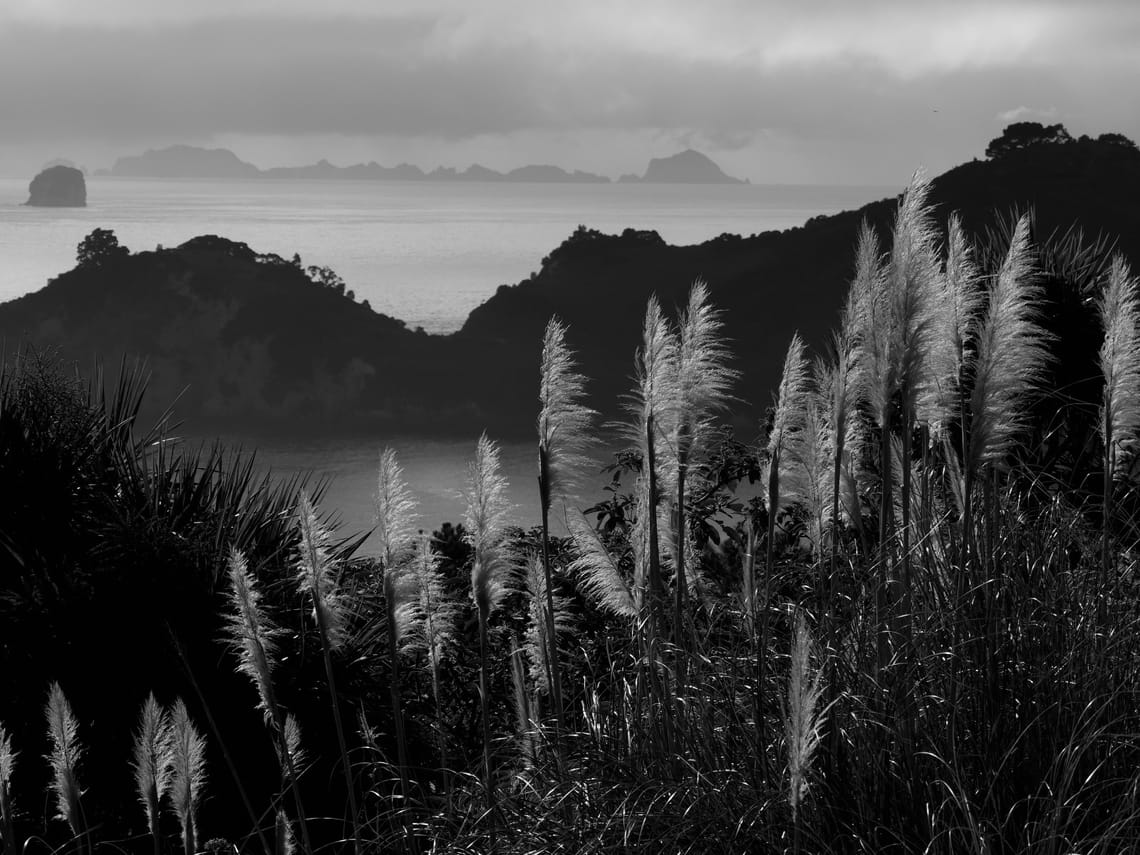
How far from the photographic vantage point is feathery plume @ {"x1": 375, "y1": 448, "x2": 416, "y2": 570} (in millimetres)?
3145

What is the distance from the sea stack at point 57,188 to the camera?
2032 inches

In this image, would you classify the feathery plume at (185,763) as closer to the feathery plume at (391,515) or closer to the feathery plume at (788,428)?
the feathery plume at (391,515)

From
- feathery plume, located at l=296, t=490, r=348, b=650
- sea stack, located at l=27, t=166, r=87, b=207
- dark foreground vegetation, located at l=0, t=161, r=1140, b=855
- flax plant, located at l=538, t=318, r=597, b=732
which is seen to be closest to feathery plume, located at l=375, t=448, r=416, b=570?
dark foreground vegetation, located at l=0, t=161, r=1140, b=855

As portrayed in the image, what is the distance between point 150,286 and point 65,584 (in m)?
33.1

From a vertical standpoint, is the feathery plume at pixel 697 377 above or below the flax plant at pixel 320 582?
above

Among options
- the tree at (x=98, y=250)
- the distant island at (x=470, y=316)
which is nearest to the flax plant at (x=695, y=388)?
the distant island at (x=470, y=316)

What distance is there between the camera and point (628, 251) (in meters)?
31.9

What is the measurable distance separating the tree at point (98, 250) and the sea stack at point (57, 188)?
12.2 m

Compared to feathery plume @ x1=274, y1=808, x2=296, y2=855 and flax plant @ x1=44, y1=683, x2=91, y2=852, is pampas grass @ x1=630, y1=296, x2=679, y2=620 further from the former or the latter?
flax plant @ x1=44, y1=683, x2=91, y2=852

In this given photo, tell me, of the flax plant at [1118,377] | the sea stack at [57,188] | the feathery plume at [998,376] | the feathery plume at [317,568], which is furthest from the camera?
the sea stack at [57,188]

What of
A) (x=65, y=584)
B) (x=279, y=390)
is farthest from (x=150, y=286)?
(x=65, y=584)

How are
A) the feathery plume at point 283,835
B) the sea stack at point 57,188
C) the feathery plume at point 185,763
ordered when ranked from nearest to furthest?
the feathery plume at point 185,763 → the feathery plume at point 283,835 → the sea stack at point 57,188

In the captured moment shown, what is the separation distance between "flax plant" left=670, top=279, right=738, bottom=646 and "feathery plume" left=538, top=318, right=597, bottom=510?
12.7 inches

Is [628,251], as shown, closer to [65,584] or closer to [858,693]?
[65,584]
